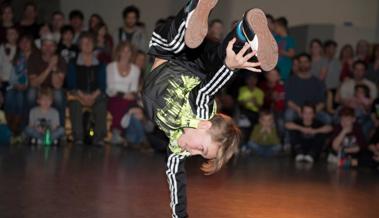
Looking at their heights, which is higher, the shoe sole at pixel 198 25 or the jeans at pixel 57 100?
the shoe sole at pixel 198 25

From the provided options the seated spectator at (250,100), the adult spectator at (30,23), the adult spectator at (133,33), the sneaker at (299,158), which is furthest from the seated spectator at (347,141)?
the adult spectator at (30,23)

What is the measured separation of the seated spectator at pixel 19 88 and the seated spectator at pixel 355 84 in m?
3.90

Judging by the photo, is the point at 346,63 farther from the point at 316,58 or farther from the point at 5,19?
the point at 5,19

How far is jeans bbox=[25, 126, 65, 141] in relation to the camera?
704 centimetres

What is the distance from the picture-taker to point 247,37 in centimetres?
314

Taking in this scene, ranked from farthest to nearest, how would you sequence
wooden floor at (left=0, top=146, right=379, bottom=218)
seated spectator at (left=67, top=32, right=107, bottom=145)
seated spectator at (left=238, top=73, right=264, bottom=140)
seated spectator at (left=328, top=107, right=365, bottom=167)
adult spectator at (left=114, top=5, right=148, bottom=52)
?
adult spectator at (left=114, top=5, right=148, bottom=52)
seated spectator at (left=238, top=73, right=264, bottom=140)
seated spectator at (left=67, top=32, right=107, bottom=145)
seated spectator at (left=328, top=107, right=365, bottom=167)
wooden floor at (left=0, top=146, right=379, bottom=218)

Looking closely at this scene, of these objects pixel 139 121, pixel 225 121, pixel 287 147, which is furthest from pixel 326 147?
pixel 225 121

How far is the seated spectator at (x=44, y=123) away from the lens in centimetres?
706

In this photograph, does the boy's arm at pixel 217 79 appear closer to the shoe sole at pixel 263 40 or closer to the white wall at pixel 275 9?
the shoe sole at pixel 263 40

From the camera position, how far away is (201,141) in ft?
9.93

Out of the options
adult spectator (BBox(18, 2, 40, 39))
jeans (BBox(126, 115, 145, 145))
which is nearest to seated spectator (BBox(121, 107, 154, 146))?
jeans (BBox(126, 115, 145, 145))

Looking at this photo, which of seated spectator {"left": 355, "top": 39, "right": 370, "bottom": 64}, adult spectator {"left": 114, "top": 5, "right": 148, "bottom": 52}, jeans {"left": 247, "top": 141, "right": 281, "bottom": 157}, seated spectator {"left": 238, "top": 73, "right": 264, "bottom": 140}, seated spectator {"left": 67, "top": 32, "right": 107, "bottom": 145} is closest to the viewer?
seated spectator {"left": 67, "top": 32, "right": 107, "bottom": 145}

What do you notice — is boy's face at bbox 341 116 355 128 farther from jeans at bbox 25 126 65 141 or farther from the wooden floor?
jeans at bbox 25 126 65 141

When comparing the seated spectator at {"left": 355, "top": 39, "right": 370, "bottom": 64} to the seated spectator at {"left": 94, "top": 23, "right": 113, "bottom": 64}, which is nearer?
the seated spectator at {"left": 94, "top": 23, "right": 113, "bottom": 64}
